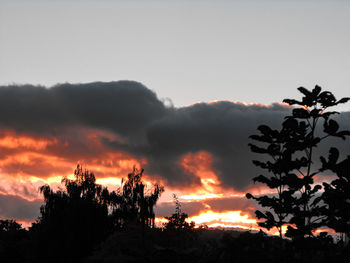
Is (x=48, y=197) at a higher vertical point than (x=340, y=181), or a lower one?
higher

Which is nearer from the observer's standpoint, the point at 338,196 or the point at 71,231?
the point at 338,196

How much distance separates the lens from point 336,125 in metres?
11.7

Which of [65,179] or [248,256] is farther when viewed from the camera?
[65,179]

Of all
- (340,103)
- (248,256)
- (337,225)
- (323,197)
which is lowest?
(248,256)

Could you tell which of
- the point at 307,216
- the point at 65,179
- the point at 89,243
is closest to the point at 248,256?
the point at 307,216

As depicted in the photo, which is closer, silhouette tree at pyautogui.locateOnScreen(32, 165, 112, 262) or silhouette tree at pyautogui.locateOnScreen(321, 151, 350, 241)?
silhouette tree at pyautogui.locateOnScreen(321, 151, 350, 241)

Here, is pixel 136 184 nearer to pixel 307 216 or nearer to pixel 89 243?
pixel 89 243

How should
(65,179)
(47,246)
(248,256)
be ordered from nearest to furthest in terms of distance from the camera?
(248,256) → (47,246) → (65,179)

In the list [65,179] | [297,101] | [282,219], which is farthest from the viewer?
[65,179]

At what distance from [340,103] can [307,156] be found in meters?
1.71

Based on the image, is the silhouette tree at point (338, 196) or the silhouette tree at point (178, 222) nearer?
the silhouette tree at point (338, 196)

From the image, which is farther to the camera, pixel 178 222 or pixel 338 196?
pixel 178 222

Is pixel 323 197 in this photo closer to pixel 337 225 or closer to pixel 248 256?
pixel 337 225

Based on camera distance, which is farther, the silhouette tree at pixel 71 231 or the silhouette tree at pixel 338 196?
the silhouette tree at pixel 71 231
